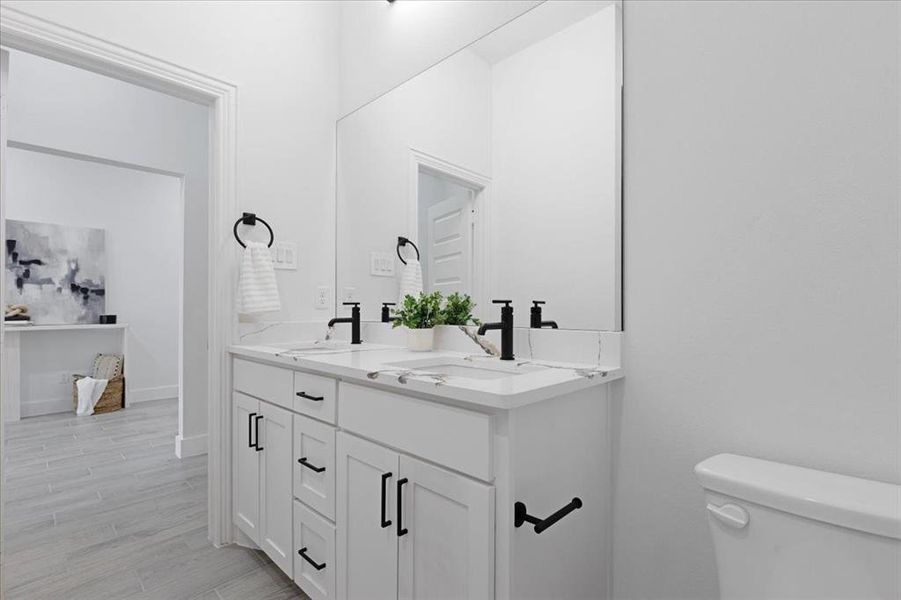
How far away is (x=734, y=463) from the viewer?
1.00 m

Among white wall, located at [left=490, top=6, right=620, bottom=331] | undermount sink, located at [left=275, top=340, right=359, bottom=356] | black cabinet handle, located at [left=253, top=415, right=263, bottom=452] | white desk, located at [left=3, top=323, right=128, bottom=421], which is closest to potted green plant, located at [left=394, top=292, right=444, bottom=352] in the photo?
white wall, located at [left=490, top=6, right=620, bottom=331]

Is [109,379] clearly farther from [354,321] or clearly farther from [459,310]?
[459,310]

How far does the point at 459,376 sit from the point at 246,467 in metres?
1.09

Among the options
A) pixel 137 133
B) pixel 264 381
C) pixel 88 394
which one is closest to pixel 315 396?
pixel 264 381

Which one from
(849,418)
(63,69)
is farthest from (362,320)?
(63,69)

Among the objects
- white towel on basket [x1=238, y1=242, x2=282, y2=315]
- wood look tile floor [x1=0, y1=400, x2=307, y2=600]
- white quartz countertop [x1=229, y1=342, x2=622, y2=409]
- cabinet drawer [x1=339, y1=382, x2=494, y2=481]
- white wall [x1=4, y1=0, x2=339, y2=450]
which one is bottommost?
wood look tile floor [x1=0, y1=400, x2=307, y2=600]

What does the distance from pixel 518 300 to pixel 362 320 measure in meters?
0.96

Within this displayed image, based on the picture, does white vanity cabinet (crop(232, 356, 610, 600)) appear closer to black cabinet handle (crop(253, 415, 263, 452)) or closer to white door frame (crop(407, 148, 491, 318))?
black cabinet handle (crop(253, 415, 263, 452))

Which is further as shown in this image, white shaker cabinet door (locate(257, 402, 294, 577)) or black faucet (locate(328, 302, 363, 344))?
black faucet (locate(328, 302, 363, 344))

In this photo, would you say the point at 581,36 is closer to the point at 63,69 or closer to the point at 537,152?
the point at 537,152

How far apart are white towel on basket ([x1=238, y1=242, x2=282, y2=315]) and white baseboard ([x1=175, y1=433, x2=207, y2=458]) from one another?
1.62 metres

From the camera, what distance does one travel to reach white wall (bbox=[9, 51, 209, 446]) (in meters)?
2.67

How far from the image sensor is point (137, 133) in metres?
3.06

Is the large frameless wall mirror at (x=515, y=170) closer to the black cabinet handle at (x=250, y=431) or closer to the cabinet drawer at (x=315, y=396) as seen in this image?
the cabinet drawer at (x=315, y=396)
